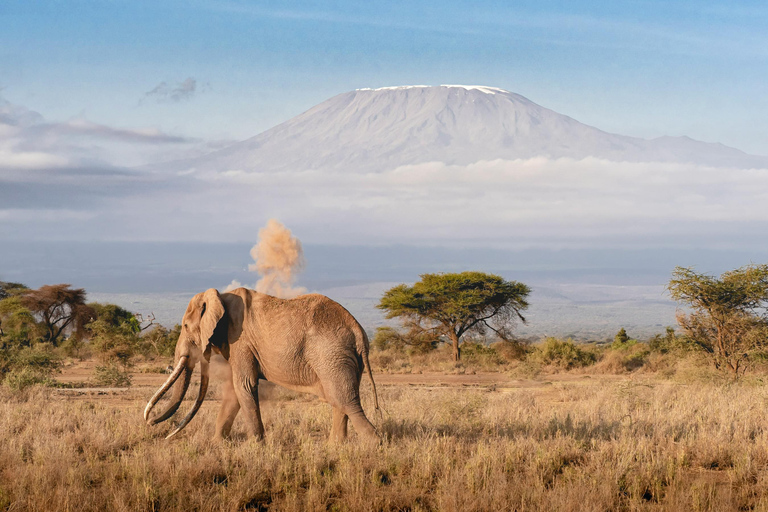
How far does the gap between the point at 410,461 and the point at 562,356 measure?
2276cm

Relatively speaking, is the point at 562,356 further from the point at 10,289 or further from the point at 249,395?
the point at 10,289

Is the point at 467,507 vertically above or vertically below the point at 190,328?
below

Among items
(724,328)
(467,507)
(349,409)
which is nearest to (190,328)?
(349,409)

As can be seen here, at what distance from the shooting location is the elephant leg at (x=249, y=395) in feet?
30.2

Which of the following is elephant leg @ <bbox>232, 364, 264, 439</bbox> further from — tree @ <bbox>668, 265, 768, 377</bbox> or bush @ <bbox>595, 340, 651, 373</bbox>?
bush @ <bbox>595, 340, 651, 373</bbox>

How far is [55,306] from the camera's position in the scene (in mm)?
44406

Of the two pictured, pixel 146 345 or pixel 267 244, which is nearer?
pixel 267 244

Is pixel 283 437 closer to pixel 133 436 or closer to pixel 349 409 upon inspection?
pixel 349 409

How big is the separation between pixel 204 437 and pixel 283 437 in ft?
3.31

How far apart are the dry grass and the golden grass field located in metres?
0.02

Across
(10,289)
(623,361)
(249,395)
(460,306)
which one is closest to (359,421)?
(249,395)

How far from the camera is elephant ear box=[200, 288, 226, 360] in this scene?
9215 millimetres

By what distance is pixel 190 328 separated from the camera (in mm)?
9570

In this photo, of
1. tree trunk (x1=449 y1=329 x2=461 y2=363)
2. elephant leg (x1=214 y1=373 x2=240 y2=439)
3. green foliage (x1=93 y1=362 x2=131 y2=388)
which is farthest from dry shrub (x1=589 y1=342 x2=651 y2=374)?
elephant leg (x1=214 y1=373 x2=240 y2=439)
